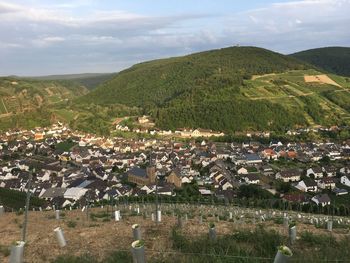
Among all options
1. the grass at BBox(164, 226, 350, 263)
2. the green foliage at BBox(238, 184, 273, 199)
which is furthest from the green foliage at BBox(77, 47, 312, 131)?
the grass at BBox(164, 226, 350, 263)

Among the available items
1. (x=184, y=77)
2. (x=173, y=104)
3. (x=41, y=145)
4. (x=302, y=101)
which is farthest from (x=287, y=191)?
(x=184, y=77)

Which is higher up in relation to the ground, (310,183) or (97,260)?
(97,260)

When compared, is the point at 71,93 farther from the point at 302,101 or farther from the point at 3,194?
the point at 3,194

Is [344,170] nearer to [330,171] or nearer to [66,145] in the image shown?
[330,171]

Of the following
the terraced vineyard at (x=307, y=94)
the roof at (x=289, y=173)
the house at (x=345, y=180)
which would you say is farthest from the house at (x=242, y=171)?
the terraced vineyard at (x=307, y=94)

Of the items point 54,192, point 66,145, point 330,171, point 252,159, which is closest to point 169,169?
point 252,159

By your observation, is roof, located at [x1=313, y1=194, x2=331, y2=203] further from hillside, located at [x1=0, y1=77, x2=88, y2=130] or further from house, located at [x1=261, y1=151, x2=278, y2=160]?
hillside, located at [x1=0, y1=77, x2=88, y2=130]
